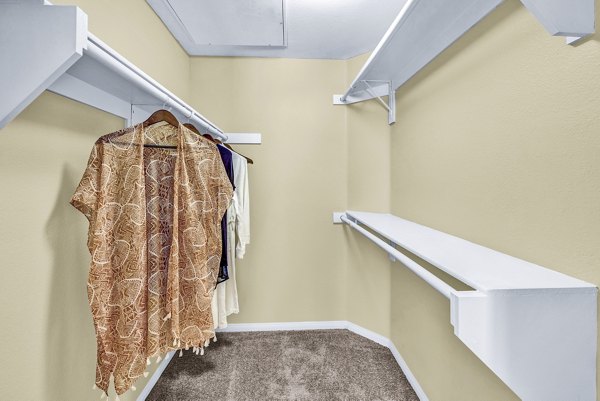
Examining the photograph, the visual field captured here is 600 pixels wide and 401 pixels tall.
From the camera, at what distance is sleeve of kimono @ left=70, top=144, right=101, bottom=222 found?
0.81m

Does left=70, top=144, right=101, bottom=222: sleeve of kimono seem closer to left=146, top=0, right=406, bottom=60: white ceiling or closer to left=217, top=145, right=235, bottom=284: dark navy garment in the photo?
left=217, top=145, right=235, bottom=284: dark navy garment

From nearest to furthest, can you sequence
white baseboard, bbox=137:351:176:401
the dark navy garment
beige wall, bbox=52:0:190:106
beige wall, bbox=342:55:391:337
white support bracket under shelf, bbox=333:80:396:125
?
beige wall, bbox=52:0:190:106 → the dark navy garment → white baseboard, bbox=137:351:176:401 → white support bracket under shelf, bbox=333:80:396:125 → beige wall, bbox=342:55:391:337

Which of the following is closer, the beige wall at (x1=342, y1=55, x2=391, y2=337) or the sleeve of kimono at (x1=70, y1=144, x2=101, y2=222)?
the sleeve of kimono at (x1=70, y1=144, x2=101, y2=222)

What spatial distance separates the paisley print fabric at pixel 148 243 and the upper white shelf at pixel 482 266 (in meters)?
0.77

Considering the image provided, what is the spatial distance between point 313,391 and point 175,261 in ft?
3.74

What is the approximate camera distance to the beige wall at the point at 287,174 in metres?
2.10

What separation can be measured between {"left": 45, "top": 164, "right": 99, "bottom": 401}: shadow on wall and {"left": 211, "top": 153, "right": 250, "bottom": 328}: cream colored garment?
1.83 feet

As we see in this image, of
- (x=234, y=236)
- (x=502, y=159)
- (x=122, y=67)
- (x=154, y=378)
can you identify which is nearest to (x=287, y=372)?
(x=154, y=378)

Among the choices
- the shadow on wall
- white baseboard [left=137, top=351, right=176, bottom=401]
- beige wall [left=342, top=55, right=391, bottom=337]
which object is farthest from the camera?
beige wall [left=342, top=55, right=391, bottom=337]

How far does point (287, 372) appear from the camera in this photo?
5.28 ft

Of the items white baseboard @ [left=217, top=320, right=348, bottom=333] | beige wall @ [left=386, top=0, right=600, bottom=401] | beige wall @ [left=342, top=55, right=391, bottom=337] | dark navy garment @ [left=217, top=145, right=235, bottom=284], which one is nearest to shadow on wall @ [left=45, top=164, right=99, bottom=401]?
dark navy garment @ [left=217, top=145, right=235, bottom=284]

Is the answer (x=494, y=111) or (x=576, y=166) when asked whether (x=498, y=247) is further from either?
(x=494, y=111)

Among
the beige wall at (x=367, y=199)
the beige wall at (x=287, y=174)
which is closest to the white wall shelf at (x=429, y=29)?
the beige wall at (x=367, y=199)

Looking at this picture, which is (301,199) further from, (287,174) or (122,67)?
(122,67)
